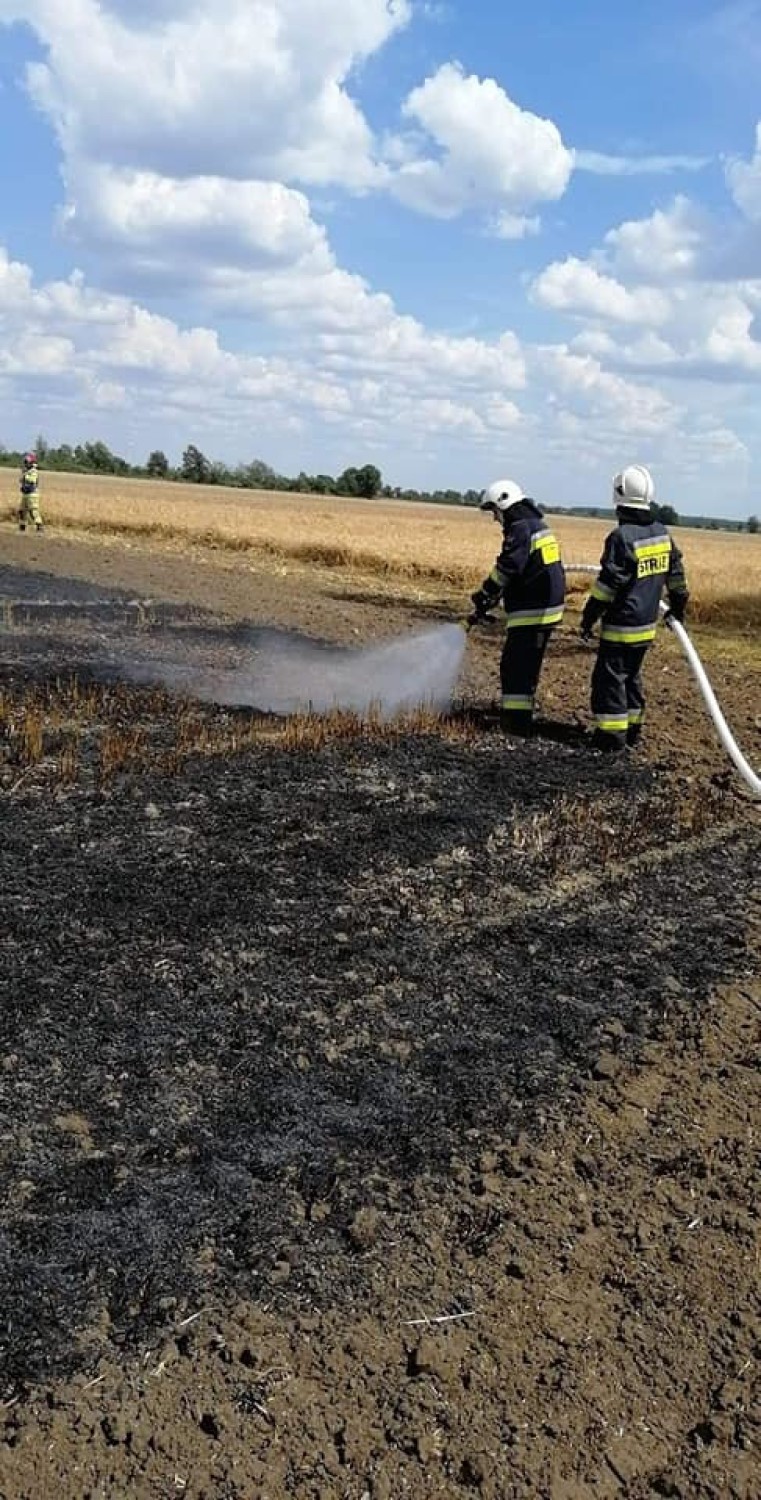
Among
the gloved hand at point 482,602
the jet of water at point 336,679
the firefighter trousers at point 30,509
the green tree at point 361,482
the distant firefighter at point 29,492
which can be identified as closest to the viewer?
the gloved hand at point 482,602

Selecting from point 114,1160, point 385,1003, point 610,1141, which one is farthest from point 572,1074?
point 114,1160

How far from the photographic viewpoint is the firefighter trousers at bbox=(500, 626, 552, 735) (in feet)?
26.8

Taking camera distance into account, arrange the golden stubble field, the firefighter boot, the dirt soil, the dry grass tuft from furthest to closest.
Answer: the golden stubble field → the firefighter boot → the dry grass tuft → the dirt soil

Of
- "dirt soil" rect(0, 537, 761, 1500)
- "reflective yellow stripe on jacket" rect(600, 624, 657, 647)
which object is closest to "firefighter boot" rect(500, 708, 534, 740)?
"reflective yellow stripe on jacket" rect(600, 624, 657, 647)

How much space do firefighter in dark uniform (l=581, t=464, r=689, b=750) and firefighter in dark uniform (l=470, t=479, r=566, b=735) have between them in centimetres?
41

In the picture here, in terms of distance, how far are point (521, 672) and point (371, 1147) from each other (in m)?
5.41

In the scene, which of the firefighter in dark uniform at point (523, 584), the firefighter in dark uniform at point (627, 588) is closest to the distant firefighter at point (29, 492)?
the firefighter in dark uniform at point (523, 584)

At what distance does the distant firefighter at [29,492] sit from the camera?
21.7m

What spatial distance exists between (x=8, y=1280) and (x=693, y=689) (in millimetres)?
9335

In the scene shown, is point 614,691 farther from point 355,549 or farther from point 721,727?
point 355,549

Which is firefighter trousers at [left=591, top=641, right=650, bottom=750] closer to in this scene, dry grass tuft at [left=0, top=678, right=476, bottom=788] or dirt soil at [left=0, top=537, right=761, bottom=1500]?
dry grass tuft at [left=0, top=678, right=476, bottom=788]

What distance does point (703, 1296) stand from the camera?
283 cm

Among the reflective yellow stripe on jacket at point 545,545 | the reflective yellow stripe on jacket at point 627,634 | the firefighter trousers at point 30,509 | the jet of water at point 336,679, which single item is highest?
the reflective yellow stripe on jacket at point 545,545

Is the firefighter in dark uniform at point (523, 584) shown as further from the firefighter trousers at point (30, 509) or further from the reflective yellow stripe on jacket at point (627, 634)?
the firefighter trousers at point (30, 509)
